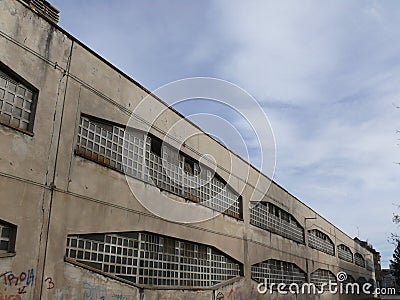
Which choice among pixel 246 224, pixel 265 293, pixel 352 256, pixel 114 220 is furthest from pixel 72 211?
pixel 352 256

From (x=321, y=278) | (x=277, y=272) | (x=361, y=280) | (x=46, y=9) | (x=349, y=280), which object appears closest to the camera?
(x=46, y=9)

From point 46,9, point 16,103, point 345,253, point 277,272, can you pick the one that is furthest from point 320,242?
point 16,103

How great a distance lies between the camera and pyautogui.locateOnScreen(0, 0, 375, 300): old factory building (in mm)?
7992

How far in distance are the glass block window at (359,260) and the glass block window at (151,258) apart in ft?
115

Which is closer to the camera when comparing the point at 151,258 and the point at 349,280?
the point at 151,258

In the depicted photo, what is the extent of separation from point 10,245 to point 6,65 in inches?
139

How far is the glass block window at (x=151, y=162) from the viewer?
10234 mm

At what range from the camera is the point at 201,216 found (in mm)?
14578

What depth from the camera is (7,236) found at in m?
7.63

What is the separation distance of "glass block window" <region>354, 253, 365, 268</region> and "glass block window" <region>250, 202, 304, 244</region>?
22.1 metres

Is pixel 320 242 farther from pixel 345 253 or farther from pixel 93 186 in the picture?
pixel 93 186

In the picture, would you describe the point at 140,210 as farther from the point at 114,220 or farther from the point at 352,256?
the point at 352,256

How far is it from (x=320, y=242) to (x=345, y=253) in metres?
10.6

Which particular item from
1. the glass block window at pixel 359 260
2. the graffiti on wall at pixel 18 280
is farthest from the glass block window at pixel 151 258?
the glass block window at pixel 359 260
